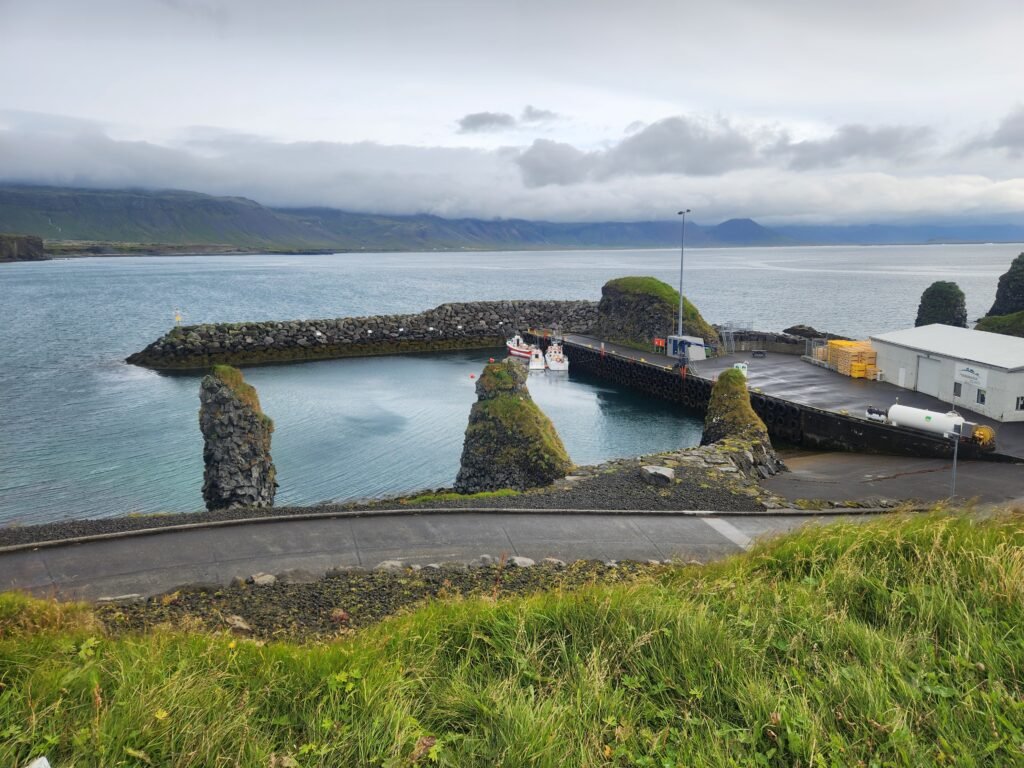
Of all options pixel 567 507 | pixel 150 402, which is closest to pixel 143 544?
pixel 567 507

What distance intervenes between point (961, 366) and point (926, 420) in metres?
5.52

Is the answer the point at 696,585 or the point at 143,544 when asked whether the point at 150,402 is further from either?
the point at 696,585

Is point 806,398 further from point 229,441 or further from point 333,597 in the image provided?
point 333,597

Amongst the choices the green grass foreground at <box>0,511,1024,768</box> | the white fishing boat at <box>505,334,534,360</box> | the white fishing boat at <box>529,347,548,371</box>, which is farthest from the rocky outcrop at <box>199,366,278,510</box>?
the white fishing boat at <box>505,334,534,360</box>

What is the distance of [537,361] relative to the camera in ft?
184

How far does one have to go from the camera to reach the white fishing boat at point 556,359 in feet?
184

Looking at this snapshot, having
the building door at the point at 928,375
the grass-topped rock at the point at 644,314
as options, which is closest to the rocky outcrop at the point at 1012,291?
the grass-topped rock at the point at 644,314

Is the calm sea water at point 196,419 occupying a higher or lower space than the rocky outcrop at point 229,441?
lower

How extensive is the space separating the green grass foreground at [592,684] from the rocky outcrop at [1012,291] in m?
80.1

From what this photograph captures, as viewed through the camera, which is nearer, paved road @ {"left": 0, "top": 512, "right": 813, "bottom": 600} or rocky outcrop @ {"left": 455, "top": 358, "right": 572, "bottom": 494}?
paved road @ {"left": 0, "top": 512, "right": 813, "bottom": 600}

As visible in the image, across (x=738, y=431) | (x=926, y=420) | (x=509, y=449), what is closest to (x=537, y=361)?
(x=738, y=431)

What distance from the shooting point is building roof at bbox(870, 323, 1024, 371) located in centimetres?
2968

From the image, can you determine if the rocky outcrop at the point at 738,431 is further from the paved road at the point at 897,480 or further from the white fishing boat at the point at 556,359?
the white fishing boat at the point at 556,359

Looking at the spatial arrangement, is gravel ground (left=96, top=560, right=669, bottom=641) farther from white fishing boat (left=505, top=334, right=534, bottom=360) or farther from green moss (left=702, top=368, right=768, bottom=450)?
white fishing boat (left=505, top=334, right=534, bottom=360)
